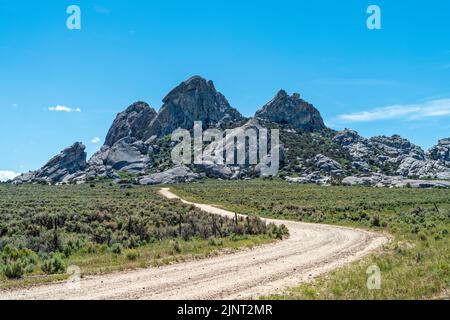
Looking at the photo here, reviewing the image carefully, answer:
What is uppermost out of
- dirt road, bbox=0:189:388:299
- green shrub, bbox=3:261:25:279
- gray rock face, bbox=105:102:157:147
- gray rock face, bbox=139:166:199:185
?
gray rock face, bbox=105:102:157:147

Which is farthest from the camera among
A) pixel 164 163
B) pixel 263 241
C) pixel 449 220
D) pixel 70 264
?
pixel 164 163

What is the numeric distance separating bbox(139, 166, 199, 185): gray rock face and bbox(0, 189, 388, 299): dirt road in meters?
97.4

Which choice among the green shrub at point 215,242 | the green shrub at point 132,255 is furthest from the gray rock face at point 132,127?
the green shrub at point 132,255

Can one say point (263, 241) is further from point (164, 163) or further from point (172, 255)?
point (164, 163)

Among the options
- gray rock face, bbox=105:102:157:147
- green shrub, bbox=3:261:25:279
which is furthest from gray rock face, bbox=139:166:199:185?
green shrub, bbox=3:261:25:279

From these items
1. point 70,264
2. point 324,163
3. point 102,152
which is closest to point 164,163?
point 102,152

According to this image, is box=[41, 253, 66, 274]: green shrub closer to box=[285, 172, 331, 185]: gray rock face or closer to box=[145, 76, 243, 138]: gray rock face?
box=[285, 172, 331, 185]: gray rock face

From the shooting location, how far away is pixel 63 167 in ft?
522

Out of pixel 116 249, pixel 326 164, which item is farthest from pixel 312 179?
pixel 116 249

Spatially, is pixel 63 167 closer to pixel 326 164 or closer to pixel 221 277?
pixel 326 164

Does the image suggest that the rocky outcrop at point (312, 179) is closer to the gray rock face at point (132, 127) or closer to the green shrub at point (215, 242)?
the gray rock face at point (132, 127)

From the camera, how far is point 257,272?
15.5 metres

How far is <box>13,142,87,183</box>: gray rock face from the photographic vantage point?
152m
